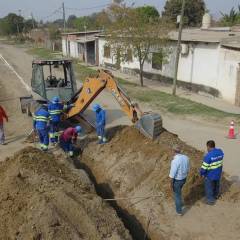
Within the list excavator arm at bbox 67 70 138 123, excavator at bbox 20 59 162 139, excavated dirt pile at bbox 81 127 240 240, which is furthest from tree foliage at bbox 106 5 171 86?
excavated dirt pile at bbox 81 127 240 240

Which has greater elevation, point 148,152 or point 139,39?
point 139,39

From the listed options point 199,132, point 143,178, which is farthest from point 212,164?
point 199,132

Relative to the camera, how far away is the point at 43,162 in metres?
10.6

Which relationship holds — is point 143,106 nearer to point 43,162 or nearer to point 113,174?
point 113,174

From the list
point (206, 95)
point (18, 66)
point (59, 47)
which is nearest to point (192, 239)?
point (206, 95)

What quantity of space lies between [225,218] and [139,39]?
18.6m

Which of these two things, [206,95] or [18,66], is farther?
[18,66]

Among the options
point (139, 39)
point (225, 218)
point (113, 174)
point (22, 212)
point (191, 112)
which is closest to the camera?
point (22, 212)

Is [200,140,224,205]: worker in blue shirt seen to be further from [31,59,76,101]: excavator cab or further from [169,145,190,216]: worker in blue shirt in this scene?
[31,59,76,101]: excavator cab

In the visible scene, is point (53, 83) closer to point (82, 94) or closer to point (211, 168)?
point (82, 94)

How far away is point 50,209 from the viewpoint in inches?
311

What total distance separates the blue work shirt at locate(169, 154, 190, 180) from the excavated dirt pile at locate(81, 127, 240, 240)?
109cm

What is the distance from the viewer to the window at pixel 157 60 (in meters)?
28.0

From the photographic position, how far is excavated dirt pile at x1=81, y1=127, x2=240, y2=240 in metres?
9.53
